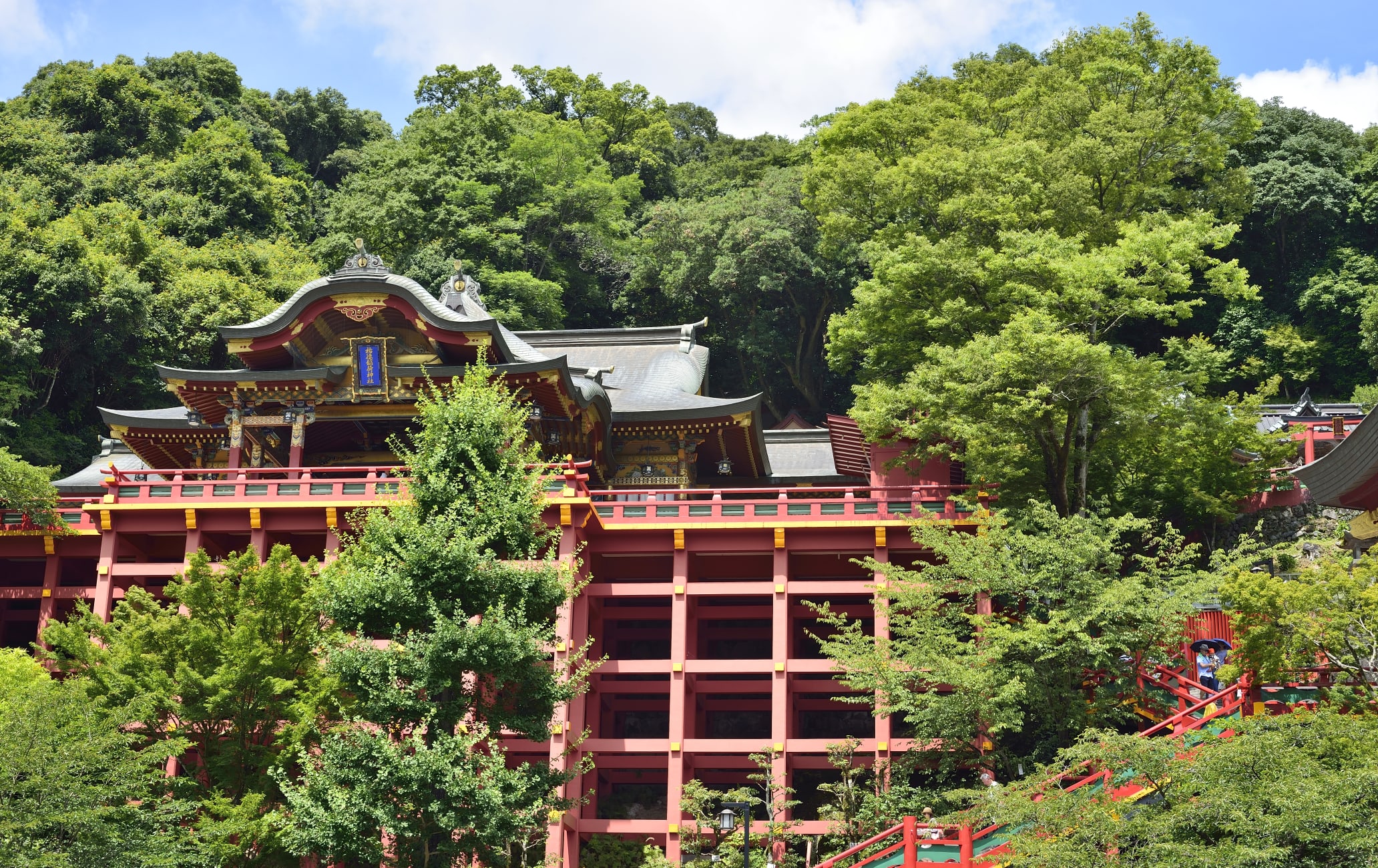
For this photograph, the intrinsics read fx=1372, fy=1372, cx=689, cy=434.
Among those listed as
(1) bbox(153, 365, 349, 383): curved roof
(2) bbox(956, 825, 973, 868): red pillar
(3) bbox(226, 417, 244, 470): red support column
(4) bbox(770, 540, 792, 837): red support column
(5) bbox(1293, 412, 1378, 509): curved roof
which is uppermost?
(1) bbox(153, 365, 349, 383): curved roof

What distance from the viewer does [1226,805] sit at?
15180 mm

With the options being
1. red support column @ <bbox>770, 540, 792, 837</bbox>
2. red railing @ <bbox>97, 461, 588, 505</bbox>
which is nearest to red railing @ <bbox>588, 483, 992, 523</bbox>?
red support column @ <bbox>770, 540, 792, 837</bbox>

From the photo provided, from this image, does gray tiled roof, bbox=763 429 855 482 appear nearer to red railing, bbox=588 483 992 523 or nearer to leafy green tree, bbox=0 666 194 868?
red railing, bbox=588 483 992 523

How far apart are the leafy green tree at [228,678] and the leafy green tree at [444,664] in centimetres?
90

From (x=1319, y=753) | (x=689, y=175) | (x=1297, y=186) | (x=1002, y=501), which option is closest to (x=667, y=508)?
(x=1002, y=501)

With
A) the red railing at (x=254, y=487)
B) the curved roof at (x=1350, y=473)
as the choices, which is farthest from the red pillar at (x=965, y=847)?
the red railing at (x=254, y=487)

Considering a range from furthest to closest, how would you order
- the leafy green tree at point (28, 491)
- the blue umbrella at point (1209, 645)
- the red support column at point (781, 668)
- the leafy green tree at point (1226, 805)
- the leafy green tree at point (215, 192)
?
Answer: the leafy green tree at point (215, 192) → the leafy green tree at point (28, 491) → the red support column at point (781, 668) → the blue umbrella at point (1209, 645) → the leafy green tree at point (1226, 805)

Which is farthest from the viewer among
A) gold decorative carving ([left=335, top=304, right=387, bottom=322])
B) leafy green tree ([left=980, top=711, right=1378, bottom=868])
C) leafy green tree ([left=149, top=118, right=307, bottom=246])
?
leafy green tree ([left=149, top=118, right=307, bottom=246])

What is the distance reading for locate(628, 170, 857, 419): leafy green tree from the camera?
45.7m

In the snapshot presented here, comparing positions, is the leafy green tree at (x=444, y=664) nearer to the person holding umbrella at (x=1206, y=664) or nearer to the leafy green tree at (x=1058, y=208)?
the person holding umbrella at (x=1206, y=664)

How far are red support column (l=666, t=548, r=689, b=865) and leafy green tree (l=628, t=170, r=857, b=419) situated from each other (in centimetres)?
2094

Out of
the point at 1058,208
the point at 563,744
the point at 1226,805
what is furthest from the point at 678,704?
the point at 1058,208

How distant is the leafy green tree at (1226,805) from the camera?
47.6ft

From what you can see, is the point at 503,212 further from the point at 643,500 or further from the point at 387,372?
the point at 643,500
